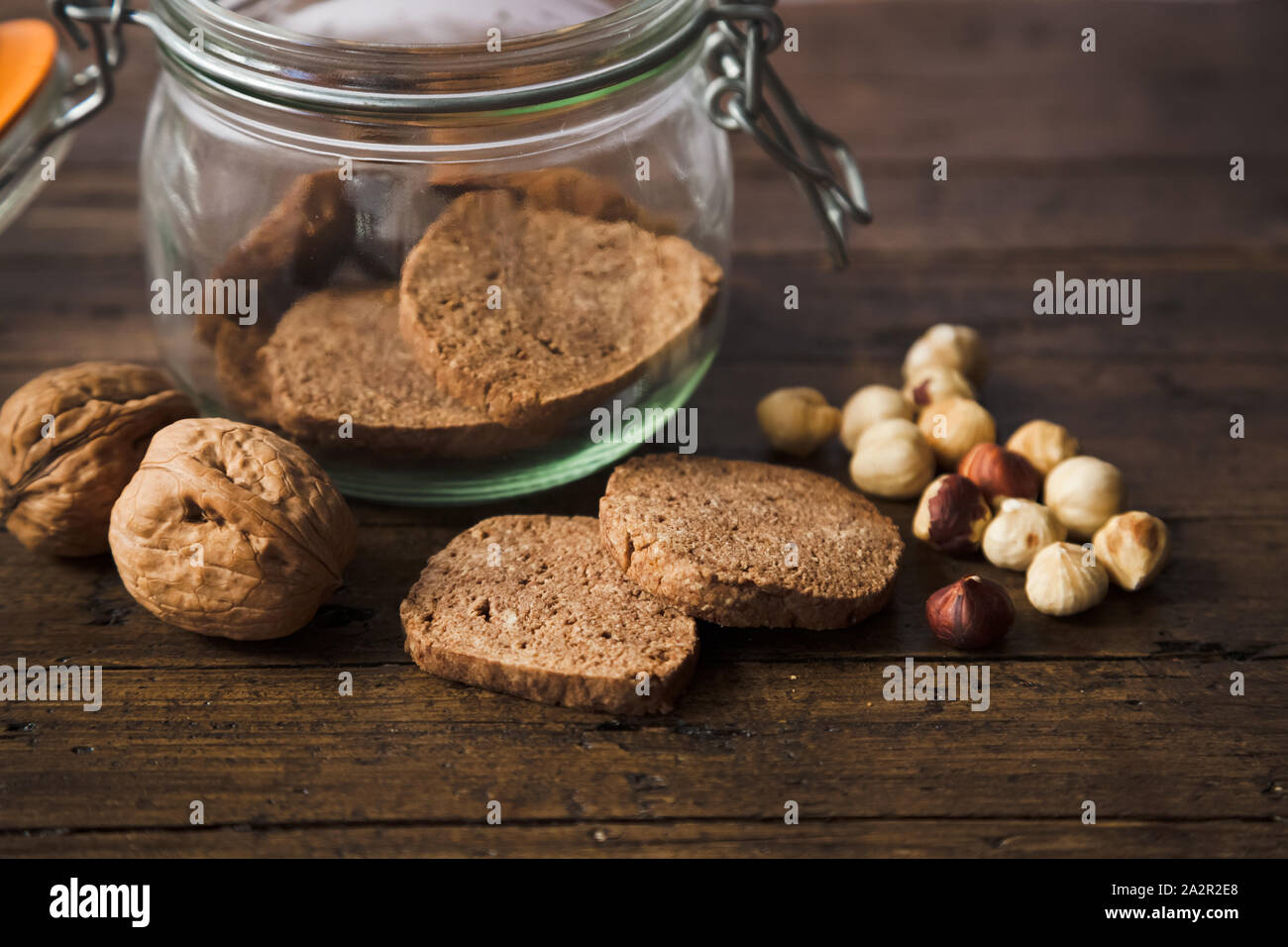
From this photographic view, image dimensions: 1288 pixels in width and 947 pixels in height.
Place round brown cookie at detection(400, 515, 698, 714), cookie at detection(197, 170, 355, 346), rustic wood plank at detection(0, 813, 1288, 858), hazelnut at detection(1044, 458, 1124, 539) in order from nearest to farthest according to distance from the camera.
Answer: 1. rustic wood plank at detection(0, 813, 1288, 858)
2. round brown cookie at detection(400, 515, 698, 714)
3. cookie at detection(197, 170, 355, 346)
4. hazelnut at detection(1044, 458, 1124, 539)

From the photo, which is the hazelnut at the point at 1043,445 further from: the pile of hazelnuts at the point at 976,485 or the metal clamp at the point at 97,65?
the metal clamp at the point at 97,65

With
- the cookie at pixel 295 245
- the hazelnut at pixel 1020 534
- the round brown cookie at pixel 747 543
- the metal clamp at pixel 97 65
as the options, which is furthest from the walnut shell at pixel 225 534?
the hazelnut at pixel 1020 534

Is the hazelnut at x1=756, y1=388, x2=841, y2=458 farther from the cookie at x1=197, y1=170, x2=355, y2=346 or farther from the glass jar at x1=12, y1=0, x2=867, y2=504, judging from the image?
the cookie at x1=197, y1=170, x2=355, y2=346

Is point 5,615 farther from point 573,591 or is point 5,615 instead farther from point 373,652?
point 573,591

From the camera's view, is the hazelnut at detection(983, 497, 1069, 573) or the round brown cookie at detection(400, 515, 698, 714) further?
the hazelnut at detection(983, 497, 1069, 573)

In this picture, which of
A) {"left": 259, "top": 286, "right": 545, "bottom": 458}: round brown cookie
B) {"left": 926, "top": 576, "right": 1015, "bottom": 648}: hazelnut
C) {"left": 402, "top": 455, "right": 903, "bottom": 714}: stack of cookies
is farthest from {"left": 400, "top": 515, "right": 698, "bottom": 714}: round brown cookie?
{"left": 926, "top": 576, "right": 1015, "bottom": 648}: hazelnut

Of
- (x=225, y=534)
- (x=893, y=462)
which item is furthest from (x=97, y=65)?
(x=893, y=462)

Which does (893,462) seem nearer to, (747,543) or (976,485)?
(976,485)
